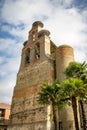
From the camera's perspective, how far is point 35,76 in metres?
37.1

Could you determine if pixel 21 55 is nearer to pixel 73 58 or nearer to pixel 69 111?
pixel 73 58

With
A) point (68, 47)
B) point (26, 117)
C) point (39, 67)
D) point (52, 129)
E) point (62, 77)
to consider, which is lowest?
point (52, 129)

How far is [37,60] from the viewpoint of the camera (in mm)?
39125

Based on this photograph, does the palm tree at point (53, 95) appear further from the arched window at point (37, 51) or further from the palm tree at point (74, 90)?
the arched window at point (37, 51)

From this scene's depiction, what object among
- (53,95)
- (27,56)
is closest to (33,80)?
(27,56)

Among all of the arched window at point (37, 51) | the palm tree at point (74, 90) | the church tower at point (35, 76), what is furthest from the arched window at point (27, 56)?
the palm tree at point (74, 90)

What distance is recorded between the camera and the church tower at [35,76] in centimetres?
3177

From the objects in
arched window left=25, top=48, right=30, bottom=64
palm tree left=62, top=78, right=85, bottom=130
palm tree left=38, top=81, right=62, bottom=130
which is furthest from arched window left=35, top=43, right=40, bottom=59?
palm tree left=62, top=78, right=85, bottom=130

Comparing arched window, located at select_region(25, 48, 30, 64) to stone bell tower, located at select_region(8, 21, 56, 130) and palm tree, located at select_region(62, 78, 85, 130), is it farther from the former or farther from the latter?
palm tree, located at select_region(62, 78, 85, 130)

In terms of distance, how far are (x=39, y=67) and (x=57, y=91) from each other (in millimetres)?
12887

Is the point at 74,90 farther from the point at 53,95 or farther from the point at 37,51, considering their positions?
the point at 37,51

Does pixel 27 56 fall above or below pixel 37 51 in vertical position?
above

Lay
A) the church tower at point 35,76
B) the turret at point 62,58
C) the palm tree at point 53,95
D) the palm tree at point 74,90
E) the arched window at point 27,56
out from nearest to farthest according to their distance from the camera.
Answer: the palm tree at point 74,90
the palm tree at point 53,95
the church tower at point 35,76
the turret at point 62,58
the arched window at point 27,56

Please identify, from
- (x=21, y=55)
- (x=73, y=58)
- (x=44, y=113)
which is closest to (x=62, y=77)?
(x=73, y=58)
